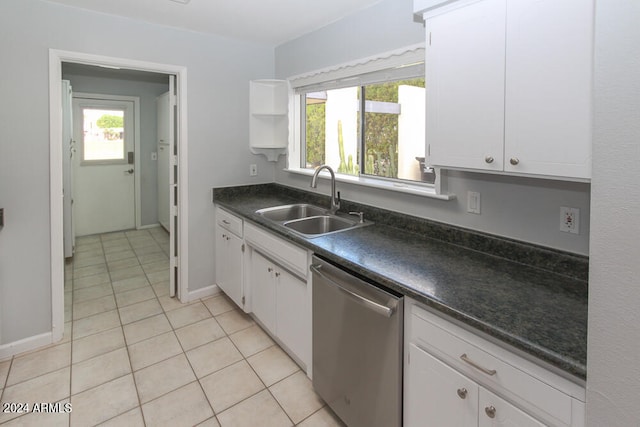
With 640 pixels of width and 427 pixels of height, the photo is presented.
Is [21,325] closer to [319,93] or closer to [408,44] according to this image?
[319,93]

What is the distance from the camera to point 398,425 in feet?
4.65

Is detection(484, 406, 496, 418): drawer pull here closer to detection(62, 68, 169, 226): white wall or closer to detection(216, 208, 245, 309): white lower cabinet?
detection(216, 208, 245, 309): white lower cabinet

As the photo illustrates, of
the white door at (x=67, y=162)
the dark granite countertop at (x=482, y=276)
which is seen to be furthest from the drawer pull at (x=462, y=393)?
the white door at (x=67, y=162)

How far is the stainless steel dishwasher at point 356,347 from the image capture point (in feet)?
4.65

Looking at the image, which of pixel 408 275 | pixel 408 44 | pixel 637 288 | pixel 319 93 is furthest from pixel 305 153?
pixel 637 288

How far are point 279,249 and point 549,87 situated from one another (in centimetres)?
157

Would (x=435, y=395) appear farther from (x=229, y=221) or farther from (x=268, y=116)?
(x=268, y=116)

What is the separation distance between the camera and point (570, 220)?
4.80ft

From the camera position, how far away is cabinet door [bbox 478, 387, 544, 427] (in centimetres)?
101

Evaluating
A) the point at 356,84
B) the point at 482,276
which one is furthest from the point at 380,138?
the point at 482,276

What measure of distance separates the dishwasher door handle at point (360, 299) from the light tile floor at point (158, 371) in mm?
746

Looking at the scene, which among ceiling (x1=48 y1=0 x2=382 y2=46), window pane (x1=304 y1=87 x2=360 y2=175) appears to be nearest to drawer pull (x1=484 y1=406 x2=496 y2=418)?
window pane (x1=304 y1=87 x2=360 y2=175)

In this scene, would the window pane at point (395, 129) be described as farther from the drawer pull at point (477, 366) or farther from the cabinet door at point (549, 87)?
the drawer pull at point (477, 366)

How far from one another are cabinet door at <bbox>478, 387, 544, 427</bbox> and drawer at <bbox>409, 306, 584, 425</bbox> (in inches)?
0.8
